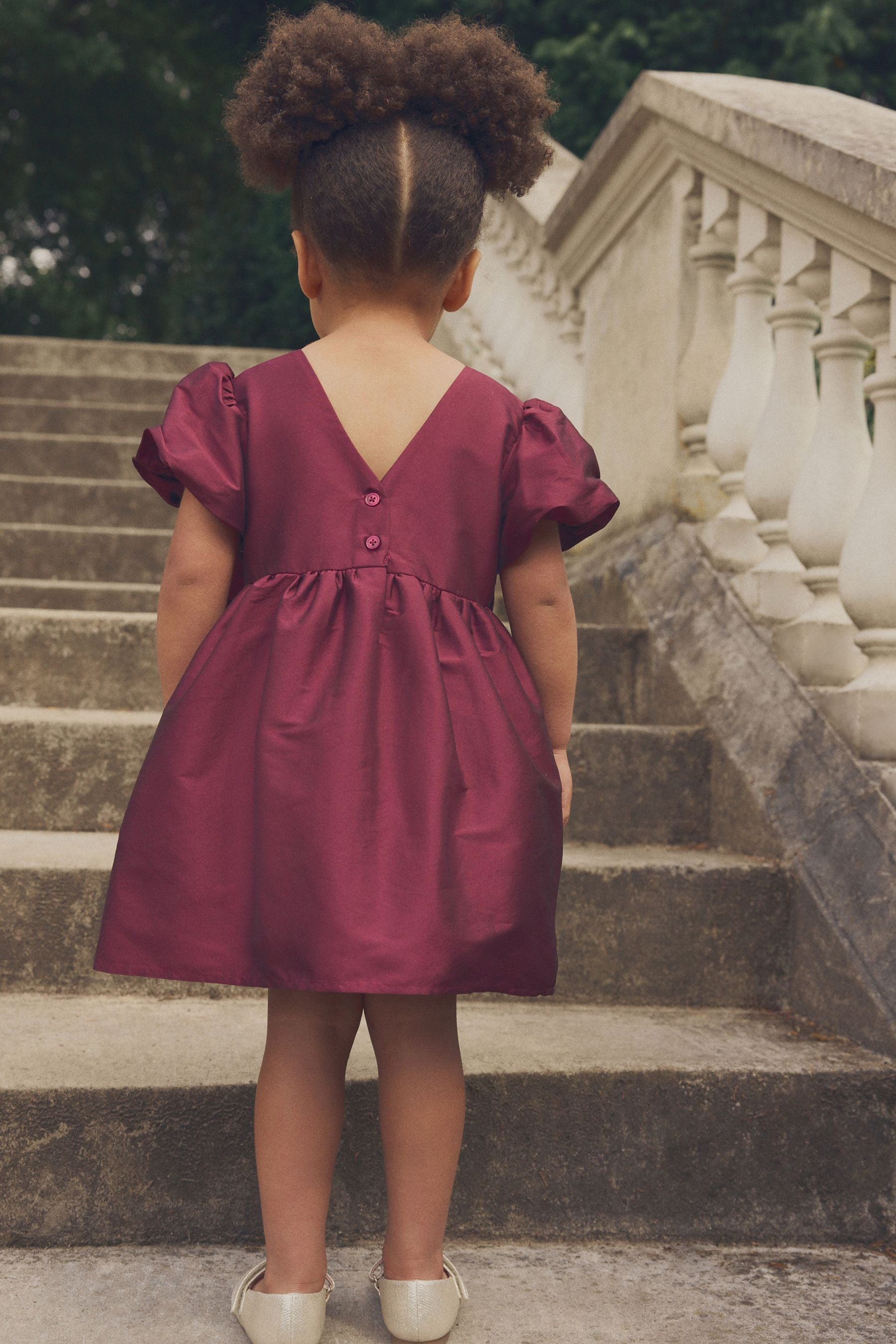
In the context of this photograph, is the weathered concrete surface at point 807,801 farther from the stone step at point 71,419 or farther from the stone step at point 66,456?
the stone step at point 71,419

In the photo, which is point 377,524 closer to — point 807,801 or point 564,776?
point 564,776

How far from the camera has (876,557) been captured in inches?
81.4

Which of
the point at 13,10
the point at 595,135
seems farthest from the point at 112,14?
the point at 595,135

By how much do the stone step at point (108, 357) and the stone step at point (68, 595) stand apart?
8.84 feet

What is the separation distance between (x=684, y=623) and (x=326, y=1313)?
1.67 metres

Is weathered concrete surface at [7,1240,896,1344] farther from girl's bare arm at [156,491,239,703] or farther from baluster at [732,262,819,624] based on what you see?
baluster at [732,262,819,624]

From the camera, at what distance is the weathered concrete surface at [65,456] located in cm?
458

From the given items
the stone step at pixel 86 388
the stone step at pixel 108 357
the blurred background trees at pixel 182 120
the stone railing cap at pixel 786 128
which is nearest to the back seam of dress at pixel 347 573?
the stone railing cap at pixel 786 128

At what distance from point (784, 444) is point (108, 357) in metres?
4.35

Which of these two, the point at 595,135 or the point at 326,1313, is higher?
the point at 595,135

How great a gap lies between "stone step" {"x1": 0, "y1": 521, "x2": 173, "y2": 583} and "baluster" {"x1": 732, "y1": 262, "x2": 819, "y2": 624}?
1.87m

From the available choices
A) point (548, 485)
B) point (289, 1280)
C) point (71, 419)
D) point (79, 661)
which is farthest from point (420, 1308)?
point (71, 419)

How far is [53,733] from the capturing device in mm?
2471

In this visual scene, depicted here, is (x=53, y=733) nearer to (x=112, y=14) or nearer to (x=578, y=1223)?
(x=578, y=1223)
